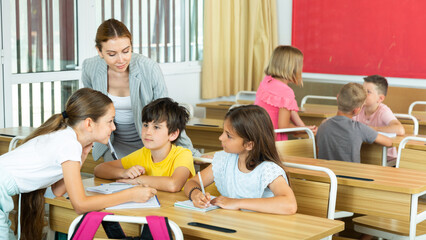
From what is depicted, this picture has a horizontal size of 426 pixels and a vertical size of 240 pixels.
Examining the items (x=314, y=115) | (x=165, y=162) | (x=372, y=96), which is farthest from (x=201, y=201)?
(x=314, y=115)

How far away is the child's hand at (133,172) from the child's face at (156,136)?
108mm

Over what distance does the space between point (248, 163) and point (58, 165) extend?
757 mm

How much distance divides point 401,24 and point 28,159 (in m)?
5.27

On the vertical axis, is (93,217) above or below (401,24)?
below

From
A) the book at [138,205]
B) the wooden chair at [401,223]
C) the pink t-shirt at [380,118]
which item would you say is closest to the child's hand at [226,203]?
the book at [138,205]

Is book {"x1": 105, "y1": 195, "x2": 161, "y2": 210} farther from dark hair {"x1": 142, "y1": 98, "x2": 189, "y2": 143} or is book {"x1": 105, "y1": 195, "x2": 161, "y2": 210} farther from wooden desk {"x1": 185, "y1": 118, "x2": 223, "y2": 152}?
wooden desk {"x1": 185, "y1": 118, "x2": 223, "y2": 152}

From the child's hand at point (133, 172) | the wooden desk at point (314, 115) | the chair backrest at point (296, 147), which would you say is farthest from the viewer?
the wooden desk at point (314, 115)

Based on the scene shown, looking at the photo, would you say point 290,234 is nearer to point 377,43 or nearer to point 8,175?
point 8,175

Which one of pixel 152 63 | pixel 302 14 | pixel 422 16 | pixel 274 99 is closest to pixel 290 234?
pixel 152 63

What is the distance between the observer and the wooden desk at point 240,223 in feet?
6.51

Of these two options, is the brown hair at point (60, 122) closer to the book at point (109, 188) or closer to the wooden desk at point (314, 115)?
the book at point (109, 188)

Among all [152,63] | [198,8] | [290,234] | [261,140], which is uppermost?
[198,8]

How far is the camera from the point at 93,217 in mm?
1982

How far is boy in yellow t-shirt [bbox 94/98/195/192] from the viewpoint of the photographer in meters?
2.81
